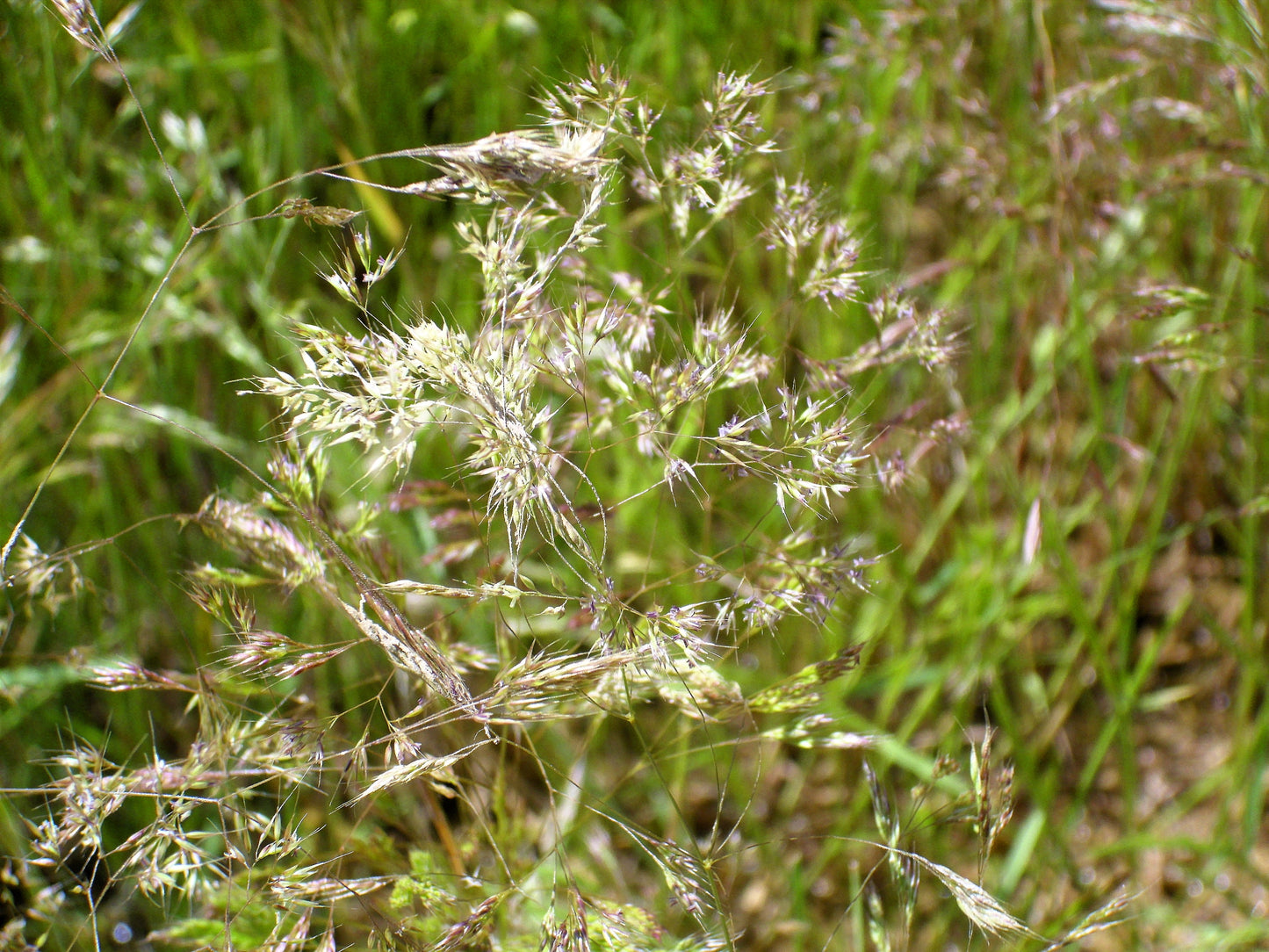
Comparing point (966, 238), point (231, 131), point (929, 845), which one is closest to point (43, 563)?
point (231, 131)

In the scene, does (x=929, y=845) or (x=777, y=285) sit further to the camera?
(x=777, y=285)

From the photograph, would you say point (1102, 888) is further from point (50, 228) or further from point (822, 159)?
point (50, 228)

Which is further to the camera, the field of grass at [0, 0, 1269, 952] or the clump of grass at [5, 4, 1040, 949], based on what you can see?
the field of grass at [0, 0, 1269, 952]

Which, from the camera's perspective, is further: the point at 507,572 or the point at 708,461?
the point at 708,461

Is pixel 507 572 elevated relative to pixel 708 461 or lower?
elevated

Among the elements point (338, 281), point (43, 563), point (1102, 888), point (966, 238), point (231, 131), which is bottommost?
point (1102, 888)

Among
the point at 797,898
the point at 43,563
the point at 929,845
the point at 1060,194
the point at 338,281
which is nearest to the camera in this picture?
the point at 338,281

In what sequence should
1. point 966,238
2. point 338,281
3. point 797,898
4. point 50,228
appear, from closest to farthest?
1. point 338,281
2. point 797,898
3. point 50,228
4. point 966,238

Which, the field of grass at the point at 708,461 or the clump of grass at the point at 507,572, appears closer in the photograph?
the clump of grass at the point at 507,572
